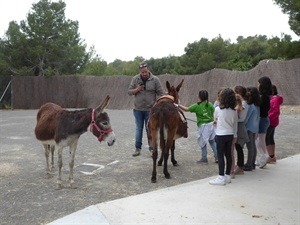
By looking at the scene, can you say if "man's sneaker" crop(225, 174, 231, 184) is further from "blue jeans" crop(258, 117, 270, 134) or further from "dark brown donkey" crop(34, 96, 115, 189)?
"dark brown donkey" crop(34, 96, 115, 189)

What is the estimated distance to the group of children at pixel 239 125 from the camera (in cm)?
582

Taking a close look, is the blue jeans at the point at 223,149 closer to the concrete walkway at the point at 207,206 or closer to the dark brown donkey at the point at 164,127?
the concrete walkway at the point at 207,206

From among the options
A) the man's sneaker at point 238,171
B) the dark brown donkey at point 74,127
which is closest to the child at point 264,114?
the man's sneaker at point 238,171

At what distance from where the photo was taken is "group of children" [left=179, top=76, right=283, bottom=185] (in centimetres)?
582

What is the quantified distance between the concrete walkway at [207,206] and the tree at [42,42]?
2212cm

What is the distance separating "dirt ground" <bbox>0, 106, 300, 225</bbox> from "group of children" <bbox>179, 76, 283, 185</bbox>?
63cm

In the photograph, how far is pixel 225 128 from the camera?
5801mm

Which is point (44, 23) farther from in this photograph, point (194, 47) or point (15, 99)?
point (194, 47)

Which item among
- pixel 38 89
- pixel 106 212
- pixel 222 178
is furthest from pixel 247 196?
pixel 38 89

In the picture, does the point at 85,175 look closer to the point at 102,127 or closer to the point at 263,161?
the point at 102,127

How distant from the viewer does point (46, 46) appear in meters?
26.2

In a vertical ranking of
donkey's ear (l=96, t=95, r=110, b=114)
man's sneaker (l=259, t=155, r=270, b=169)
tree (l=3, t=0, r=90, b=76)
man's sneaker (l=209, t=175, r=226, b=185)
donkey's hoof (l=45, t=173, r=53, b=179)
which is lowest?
donkey's hoof (l=45, t=173, r=53, b=179)

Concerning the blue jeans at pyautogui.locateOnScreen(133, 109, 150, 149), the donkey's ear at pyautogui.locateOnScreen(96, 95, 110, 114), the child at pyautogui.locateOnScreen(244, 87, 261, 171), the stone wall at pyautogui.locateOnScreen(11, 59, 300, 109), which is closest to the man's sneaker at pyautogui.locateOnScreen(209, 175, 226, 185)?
the child at pyautogui.locateOnScreen(244, 87, 261, 171)

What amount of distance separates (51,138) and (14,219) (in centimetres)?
172
